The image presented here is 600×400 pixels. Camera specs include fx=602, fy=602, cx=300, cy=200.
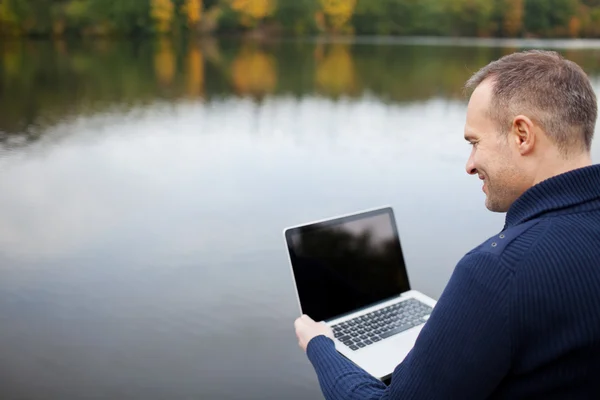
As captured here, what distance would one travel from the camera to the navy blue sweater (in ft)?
2.27

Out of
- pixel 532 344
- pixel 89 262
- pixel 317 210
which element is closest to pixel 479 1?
pixel 317 210

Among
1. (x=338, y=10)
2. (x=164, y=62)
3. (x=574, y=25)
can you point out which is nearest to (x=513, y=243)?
(x=574, y=25)

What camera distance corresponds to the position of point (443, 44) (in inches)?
714

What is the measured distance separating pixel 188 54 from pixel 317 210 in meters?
10.6

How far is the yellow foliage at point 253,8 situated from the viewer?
35.4 feet

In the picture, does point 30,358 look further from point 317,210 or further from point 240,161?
point 240,161

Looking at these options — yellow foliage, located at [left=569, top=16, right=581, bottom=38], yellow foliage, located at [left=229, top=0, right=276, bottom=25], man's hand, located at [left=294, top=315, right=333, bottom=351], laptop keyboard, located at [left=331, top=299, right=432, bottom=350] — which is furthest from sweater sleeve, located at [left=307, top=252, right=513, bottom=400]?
yellow foliage, located at [left=229, top=0, right=276, bottom=25]

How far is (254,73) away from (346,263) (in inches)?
376

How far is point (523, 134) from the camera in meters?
0.81

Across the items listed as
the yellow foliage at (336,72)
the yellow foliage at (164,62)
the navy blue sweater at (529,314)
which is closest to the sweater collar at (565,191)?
the navy blue sweater at (529,314)

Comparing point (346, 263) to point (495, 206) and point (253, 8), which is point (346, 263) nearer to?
point (495, 206)

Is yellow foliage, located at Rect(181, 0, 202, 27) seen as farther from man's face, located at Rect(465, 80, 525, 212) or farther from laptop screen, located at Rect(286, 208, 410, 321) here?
man's face, located at Rect(465, 80, 525, 212)

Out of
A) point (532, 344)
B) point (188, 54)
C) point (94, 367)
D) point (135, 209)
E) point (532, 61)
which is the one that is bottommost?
point (94, 367)

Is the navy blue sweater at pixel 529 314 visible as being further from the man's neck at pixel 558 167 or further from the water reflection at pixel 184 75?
the water reflection at pixel 184 75
